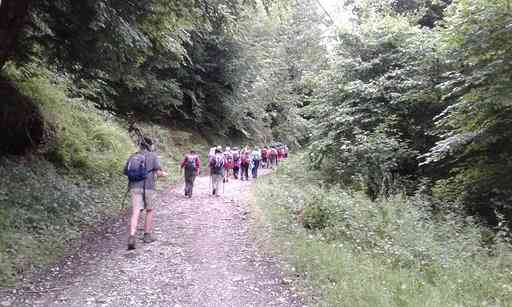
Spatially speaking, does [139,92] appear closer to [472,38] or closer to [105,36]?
[105,36]

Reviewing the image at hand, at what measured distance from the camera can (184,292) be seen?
19.9ft

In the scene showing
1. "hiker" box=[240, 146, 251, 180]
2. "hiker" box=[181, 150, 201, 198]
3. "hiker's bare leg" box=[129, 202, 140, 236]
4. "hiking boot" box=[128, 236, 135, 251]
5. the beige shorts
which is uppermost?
"hiker" box=[240, 146, 251, 180]

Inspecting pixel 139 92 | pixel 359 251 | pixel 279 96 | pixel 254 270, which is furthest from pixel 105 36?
pixel 279 96

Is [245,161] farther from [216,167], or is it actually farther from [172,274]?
[172,274]

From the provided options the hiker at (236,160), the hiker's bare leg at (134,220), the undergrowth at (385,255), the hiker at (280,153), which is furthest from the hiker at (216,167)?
the hiker at (280,153)

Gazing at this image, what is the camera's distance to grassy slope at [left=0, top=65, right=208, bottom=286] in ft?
23.4

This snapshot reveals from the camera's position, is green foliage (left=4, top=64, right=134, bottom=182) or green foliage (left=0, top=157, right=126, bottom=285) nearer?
green foliage (left=0, top=157, right=126, bottom=285)

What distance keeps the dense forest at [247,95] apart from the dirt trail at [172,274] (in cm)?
97

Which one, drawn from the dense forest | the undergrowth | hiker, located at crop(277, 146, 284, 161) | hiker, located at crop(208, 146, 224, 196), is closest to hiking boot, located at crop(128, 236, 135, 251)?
the dense forest

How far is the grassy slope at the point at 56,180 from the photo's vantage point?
712 centimetres

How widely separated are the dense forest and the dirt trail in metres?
0.97

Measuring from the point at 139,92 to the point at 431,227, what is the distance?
15.9 m

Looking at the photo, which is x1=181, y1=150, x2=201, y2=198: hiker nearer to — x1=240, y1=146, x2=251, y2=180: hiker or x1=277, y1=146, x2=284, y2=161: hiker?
x1=240, y1=146, x2=251, y2=180: hiker

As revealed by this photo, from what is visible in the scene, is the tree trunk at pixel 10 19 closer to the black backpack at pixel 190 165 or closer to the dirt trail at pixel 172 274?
the dirt trail at pixel 172 274
